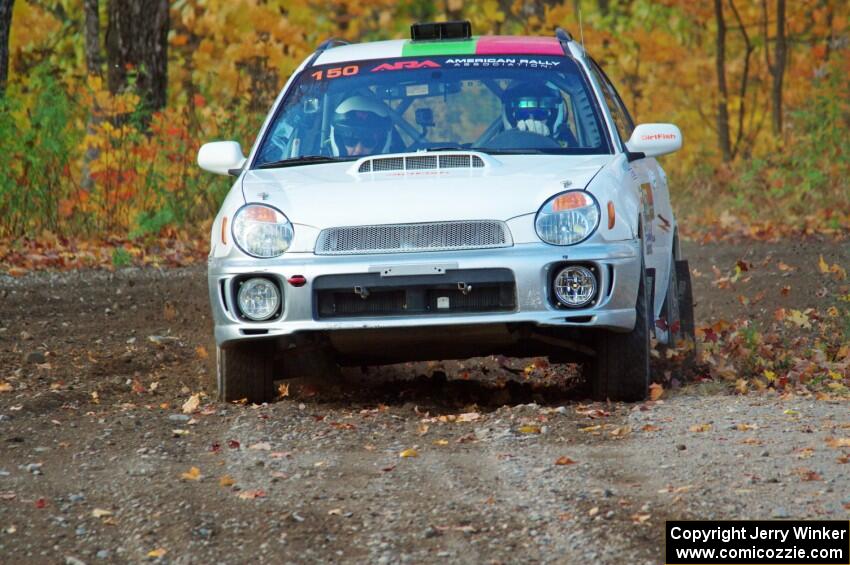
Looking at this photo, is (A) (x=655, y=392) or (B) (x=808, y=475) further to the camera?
(A) (x=655, y=392)

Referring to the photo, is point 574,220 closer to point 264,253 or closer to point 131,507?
point 264,253

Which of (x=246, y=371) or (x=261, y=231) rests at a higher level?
(x=261, y=231)

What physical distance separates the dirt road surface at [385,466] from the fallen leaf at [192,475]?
0.4 inches

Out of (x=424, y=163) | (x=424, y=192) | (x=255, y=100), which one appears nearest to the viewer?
(x=424, y=192)

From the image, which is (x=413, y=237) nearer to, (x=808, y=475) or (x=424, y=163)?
(x=424, y=163)

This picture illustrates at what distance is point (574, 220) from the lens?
21.1 feet

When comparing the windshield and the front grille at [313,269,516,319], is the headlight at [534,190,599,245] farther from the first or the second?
the windshield

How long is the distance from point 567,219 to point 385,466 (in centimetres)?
153

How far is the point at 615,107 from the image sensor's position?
8.25 metres

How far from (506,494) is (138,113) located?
10582mm

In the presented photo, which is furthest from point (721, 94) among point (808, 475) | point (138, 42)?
point (808, 475)

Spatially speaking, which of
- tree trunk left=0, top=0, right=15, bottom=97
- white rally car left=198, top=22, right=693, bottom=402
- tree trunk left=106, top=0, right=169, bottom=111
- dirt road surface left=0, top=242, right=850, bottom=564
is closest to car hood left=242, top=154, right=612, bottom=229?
white rally car left=198, top=22, right=693, bottom=402

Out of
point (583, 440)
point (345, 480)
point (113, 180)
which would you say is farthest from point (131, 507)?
point (113, 180)

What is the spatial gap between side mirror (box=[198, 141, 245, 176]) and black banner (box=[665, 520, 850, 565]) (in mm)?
3700
